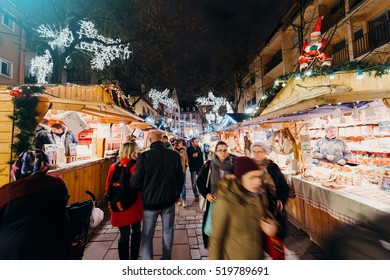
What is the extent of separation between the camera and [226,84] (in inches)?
849

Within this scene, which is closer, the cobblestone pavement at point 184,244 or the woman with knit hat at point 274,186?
the woman with knit hat at point 274,186

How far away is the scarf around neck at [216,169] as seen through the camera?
3335 mm

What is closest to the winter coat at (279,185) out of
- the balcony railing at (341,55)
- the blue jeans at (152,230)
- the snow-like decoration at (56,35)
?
the blue jeans at (152,230)

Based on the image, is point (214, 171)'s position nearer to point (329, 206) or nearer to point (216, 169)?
point (216, 169)

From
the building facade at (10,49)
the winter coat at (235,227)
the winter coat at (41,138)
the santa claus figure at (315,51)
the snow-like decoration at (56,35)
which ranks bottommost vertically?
the winter coat at (235,227)

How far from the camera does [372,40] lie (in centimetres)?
1038

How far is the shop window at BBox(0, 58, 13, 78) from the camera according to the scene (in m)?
13.4

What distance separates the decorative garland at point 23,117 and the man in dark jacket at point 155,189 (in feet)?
9.59

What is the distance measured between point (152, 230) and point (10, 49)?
19.7 metres

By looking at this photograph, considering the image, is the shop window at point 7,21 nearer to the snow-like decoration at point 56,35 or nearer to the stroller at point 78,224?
the snow-like decoration at point 56,35

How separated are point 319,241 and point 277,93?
17.6 feet

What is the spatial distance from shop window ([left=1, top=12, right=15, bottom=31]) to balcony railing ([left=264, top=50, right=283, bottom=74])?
75.1 ft

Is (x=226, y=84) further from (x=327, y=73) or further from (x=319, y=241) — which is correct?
(x=319, y=241)
